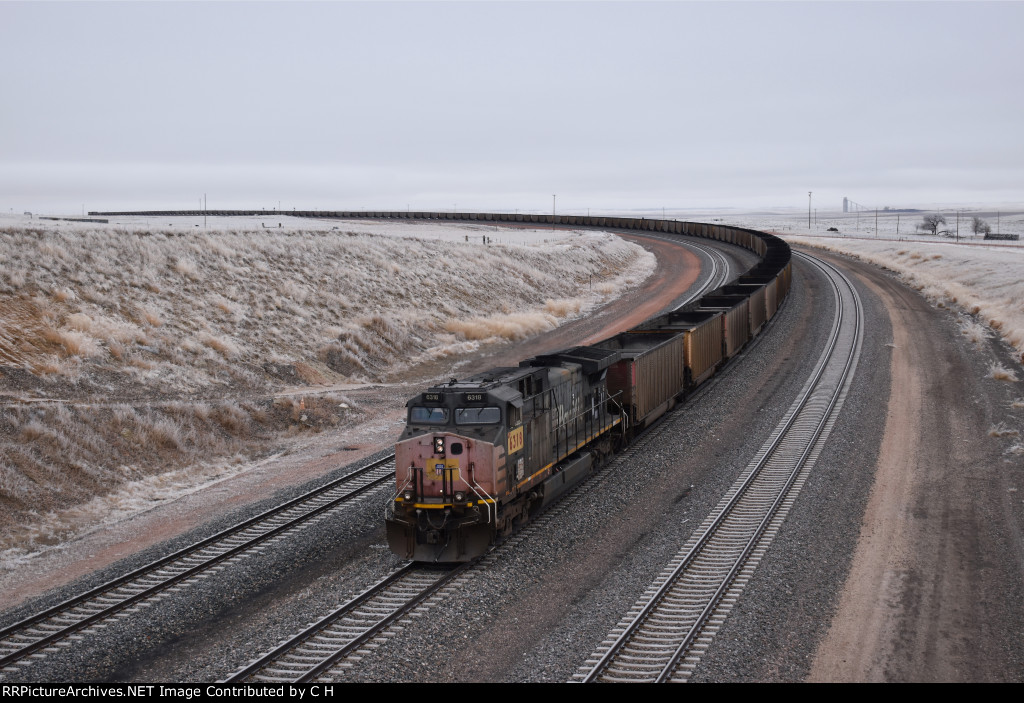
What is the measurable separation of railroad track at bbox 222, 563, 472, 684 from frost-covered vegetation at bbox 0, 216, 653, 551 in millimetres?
8537

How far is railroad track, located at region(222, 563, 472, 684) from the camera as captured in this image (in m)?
12.9

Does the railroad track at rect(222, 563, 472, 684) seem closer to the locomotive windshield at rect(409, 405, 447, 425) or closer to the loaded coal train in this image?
the loaded coal train

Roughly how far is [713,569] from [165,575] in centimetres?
1063

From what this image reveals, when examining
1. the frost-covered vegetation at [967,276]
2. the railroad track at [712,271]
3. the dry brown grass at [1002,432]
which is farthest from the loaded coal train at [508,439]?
the railroad track at [712,271]

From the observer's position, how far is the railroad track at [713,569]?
525 inches

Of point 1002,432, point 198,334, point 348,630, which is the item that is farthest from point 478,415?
point 198,334

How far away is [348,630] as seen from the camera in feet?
47.0

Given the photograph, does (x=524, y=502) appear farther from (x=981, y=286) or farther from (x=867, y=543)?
(x=981, y=286)

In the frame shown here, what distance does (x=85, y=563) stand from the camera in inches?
703

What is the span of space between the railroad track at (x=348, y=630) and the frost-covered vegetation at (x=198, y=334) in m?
8.54

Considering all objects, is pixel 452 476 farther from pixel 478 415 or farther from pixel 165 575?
pixel 165 575

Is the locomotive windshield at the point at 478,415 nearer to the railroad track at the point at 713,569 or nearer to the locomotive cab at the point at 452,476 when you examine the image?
the locomotive cab at the point at 452,476

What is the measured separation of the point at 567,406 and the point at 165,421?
12.1 metres

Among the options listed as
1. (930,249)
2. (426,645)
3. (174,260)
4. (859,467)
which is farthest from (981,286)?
(426,645)
